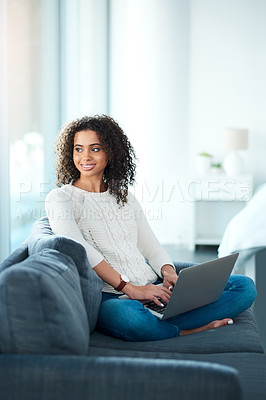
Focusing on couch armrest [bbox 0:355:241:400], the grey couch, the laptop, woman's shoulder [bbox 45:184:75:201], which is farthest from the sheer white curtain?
couch armrest [bbox 0:355:241:400]

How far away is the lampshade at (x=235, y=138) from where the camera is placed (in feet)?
17.0

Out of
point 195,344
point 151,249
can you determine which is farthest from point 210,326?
point 151,249

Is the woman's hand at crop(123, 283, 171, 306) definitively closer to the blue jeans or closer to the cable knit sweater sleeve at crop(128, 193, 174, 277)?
the blue jeans

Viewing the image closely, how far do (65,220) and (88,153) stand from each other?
36 centimetres

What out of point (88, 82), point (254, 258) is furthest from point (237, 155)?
point (254, 258)

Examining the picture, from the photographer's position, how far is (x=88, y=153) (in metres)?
2.23

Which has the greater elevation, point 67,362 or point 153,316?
point 67,362

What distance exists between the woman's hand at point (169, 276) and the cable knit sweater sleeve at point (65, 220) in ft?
1.02

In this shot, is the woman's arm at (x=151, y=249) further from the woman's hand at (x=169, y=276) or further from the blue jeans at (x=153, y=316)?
the blue jeans at (x=153, y=316)

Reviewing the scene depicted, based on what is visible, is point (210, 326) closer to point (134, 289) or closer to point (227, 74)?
point (134, 289)

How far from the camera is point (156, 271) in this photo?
89.7 inches

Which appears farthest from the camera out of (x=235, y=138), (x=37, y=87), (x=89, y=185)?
(x=235, y=138)

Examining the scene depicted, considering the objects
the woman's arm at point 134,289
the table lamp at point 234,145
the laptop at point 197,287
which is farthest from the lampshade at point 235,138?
the woman's arm at point 134,289

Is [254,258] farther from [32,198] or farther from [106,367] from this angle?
[106,367]
